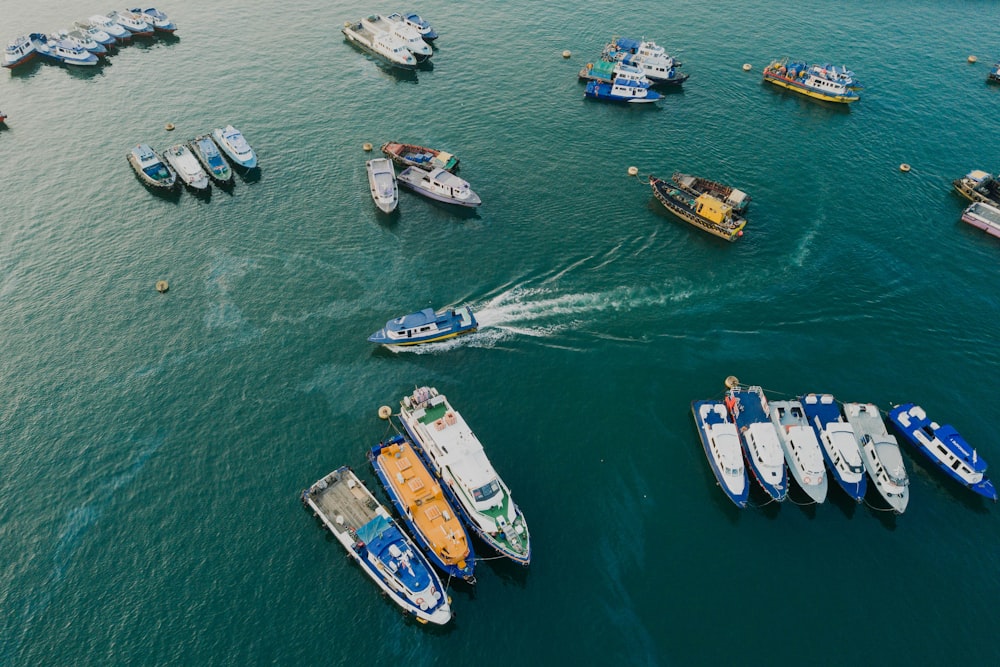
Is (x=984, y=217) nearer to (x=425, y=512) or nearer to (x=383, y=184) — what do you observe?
(x=383, y=184)

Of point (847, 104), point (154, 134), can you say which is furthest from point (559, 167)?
point (154, 134)

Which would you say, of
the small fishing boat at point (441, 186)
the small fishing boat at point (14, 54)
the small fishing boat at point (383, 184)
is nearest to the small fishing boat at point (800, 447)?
the small fishing boat at point (441, 186)

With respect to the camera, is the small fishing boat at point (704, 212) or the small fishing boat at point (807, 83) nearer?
the small fishing boat at point (704, 212)

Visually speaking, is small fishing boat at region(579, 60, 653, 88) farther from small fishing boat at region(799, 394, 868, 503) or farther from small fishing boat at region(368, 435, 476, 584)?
small fishing boat at region(368, 435, 476, 584)

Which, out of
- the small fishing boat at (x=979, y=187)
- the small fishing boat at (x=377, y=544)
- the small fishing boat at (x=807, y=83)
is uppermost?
the small fishing boat at (x=807, y=83)

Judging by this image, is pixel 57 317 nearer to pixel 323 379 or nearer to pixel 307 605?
pixel 323 379

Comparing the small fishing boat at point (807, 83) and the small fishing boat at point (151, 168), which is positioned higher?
→ the small fishing boat at point (807, 83)

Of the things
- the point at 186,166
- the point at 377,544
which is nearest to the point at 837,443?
the point at 377,544

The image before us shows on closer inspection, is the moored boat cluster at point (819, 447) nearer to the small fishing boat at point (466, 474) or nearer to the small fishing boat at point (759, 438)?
the small fishing boat at point (759, 438)
